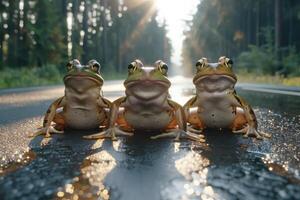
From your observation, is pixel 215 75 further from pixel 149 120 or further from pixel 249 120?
pixel 149 120

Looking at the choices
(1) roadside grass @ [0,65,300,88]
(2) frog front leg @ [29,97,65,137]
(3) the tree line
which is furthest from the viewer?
(3) the tree line

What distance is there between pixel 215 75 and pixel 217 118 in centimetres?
76

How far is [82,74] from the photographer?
17.8 ft

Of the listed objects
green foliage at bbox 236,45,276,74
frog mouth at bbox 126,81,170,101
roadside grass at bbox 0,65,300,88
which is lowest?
roadside grass at bbox 0,65,300,88

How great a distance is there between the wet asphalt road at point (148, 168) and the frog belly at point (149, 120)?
6.0 inches

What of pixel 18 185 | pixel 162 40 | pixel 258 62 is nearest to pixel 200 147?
pixel 18 185

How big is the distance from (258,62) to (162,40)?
76868 mm

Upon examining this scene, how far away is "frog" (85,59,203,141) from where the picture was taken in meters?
5.10

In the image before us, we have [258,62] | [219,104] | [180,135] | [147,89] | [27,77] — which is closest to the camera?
[147,89]

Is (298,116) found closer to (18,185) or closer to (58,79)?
(18,185)

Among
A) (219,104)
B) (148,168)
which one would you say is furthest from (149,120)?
(148,168)

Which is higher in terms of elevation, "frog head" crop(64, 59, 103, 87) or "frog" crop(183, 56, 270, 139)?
"frog head" crop(64, 59, 103, 87)

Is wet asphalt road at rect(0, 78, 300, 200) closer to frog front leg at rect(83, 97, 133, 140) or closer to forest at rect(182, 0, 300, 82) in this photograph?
frog front leg at rect(83, 97, 133, 140)

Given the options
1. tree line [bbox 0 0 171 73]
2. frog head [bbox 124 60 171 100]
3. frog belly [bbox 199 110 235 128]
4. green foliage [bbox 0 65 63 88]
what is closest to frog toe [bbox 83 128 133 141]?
frog head [bbox 124 60 171 100]
